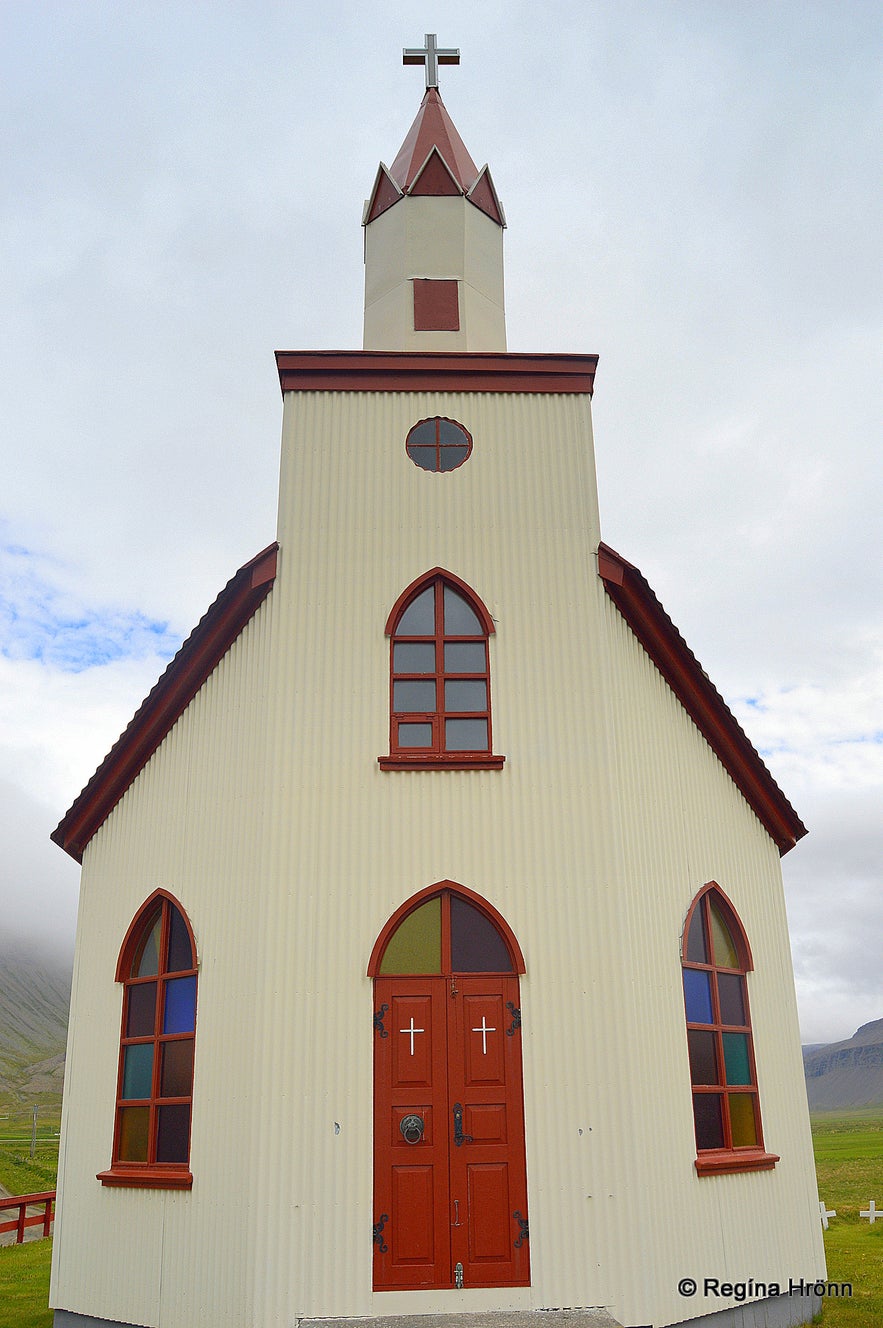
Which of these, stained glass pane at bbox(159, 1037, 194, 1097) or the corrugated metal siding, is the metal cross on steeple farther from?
stained glass pane at bbox(159, 1037, 194, 1097)

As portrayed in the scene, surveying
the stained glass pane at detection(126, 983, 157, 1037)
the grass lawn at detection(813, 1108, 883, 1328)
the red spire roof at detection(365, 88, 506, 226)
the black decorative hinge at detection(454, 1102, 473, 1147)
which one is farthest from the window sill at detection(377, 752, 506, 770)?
the red spire roof at detection(365, 88, 506, 226)

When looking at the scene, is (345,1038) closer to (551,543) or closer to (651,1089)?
(651,1089)

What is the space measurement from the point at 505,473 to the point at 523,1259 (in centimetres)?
781

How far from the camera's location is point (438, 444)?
12.3m

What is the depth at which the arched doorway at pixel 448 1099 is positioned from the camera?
9656 mm

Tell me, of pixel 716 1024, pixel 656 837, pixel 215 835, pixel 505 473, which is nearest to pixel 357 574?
pixel 505 473

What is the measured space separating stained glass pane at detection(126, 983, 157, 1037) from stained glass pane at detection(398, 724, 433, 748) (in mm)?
3808

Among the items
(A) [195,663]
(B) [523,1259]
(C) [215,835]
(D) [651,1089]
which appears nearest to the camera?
(B) [523,1259]

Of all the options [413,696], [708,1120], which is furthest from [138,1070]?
[708,1120]

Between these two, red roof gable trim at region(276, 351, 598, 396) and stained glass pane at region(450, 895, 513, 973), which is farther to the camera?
red roof gable trim at region(276, 351, 598, 396)

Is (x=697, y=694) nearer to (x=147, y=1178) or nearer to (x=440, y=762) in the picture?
(x=440, y=762)

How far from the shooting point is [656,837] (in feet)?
37.8

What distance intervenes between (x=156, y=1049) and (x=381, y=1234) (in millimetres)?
3136

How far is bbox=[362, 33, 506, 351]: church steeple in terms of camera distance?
45.2 ft
